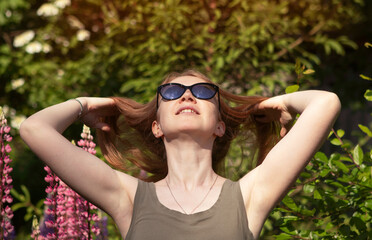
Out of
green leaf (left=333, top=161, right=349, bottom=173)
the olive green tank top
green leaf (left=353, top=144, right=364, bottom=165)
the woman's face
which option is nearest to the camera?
the olive green tank top

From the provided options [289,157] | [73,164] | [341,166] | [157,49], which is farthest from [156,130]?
[157,49]

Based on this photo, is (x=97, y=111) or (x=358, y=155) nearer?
(x=97, y=111)

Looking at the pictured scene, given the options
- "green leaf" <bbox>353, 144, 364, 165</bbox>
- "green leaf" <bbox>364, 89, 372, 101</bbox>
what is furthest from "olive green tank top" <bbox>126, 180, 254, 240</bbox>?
"green leaf" <bbox>364, 89, 372, 101</bbox>

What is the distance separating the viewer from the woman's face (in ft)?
8.25

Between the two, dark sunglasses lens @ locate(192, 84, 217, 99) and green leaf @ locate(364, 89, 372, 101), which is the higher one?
dark sunglasses lens @ locate(192, 84, 217, 99)

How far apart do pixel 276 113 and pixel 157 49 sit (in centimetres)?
249

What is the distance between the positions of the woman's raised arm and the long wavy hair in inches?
16.8

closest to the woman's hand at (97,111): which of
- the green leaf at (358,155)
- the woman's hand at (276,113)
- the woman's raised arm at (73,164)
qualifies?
the woman's raised arm at (73,164)

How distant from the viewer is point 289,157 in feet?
7.59

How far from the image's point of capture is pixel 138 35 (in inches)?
225

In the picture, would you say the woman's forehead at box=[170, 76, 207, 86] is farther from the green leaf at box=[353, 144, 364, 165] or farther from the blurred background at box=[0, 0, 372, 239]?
the blurred background at box=[0, 0, 372, 239]

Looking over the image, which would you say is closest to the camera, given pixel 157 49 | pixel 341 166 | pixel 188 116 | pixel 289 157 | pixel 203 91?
pixel 289 157

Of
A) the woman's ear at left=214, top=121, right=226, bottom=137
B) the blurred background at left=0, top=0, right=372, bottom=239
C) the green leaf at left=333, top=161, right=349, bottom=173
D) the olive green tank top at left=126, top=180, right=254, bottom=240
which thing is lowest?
the blurred background at left=0, top=0, right=372, bottom=239

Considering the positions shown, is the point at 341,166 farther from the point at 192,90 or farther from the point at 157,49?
the point at 157,49
